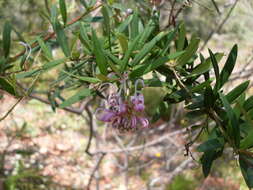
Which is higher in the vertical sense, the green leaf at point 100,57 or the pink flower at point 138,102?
the green leaf at point 100,57

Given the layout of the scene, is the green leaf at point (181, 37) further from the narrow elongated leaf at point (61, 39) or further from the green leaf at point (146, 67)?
the narrow elongated leaf at point (61, 39)

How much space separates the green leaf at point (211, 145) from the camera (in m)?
0.40

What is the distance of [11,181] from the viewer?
6.72 ft

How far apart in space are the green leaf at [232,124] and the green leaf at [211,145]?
2cm

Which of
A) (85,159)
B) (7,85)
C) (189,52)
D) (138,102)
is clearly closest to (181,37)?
(189,52)

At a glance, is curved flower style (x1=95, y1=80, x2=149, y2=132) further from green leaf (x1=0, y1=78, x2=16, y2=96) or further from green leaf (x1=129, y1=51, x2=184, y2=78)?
green leaf (x1=0, y1=78, x2=16, y2=96)

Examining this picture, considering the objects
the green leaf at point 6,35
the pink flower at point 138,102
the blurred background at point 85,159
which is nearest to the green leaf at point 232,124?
the pink flower at point 138,102

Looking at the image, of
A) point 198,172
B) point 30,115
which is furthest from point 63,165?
point 198,172

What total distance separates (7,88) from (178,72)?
10.4 inches

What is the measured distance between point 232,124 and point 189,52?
14cm

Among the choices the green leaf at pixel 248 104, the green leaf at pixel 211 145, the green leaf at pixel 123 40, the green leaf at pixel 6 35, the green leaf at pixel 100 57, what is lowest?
the green leaf at pixel 211 145

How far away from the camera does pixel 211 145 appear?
1.32ft

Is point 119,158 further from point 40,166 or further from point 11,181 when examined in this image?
point 11,181

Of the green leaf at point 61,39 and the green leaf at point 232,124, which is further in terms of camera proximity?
the green leaf at point 61,39
